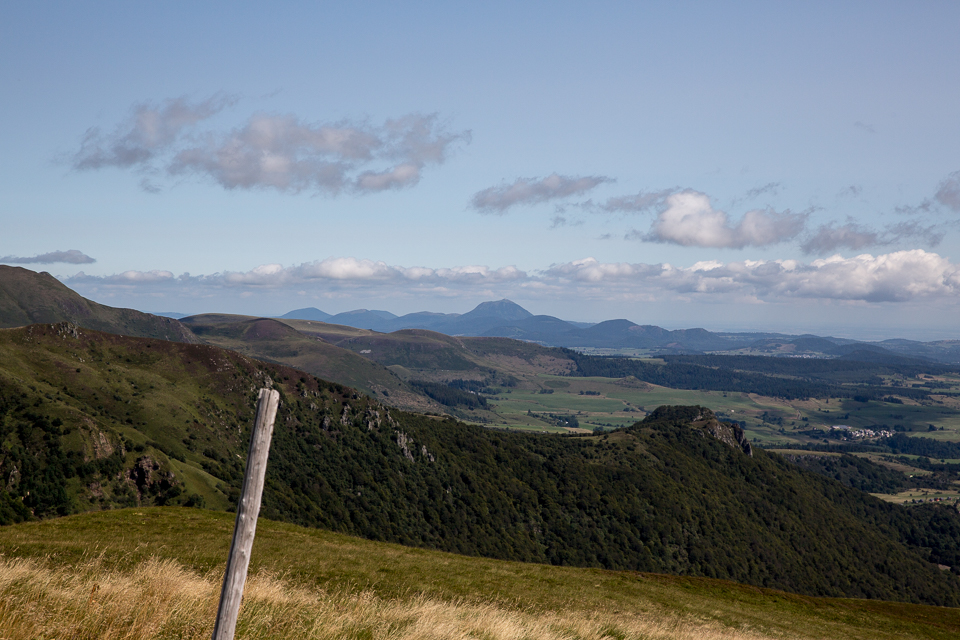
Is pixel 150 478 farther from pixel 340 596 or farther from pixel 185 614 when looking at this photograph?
pixel 185 614

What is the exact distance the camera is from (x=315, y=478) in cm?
14838

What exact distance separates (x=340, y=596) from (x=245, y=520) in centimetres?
1377

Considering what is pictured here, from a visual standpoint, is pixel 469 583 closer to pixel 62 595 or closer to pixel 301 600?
pixel 301 600

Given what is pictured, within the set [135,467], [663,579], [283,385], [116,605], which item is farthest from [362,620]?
[283,385]

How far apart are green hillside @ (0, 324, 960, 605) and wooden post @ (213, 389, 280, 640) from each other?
91.6 meters

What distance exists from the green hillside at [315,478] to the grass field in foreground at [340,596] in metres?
54.5

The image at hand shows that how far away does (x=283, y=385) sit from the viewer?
19012cm

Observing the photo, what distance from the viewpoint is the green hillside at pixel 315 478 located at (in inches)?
3787

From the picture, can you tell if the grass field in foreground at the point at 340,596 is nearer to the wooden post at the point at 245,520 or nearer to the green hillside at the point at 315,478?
the wooden post at the point at 245,520

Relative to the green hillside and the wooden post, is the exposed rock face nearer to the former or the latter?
the green hillside

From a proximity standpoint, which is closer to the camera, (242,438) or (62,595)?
(62,595)

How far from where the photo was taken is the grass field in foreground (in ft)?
40.0

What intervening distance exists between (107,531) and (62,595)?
1288 inches

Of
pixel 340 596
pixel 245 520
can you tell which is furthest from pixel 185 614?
pixel 340 596
